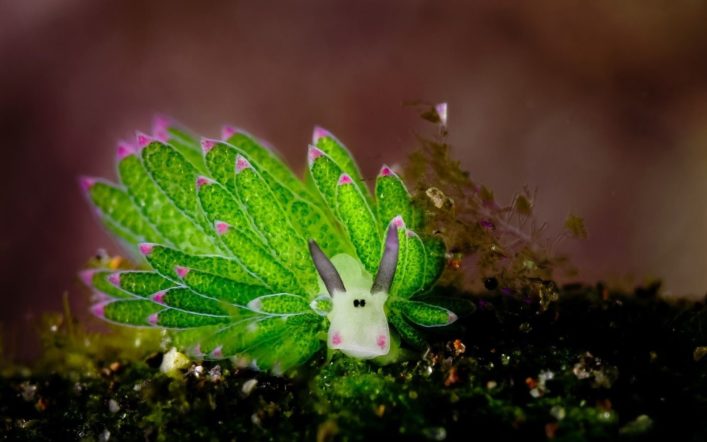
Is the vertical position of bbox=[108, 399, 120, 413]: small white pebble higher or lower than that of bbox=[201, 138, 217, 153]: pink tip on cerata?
lower

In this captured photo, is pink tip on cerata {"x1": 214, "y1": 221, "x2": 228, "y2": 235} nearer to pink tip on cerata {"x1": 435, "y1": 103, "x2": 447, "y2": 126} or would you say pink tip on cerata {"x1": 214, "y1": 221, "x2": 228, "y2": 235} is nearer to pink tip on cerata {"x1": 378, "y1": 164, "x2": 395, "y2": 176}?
pink tip on cerata {"x1": 378, "y1": 164, "x2": 395, "y2": 176}

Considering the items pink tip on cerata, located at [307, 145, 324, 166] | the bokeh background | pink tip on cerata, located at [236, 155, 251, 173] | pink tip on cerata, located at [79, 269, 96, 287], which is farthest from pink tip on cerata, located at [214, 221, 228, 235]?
the bokeh background

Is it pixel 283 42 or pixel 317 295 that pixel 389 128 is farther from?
pixel 317 295

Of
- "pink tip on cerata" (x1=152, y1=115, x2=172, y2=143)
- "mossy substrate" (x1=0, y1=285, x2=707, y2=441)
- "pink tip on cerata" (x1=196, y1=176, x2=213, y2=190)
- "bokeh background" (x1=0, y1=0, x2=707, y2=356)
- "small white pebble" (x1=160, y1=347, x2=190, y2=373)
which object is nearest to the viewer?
"mossy substrate" (x1=0, y1=285, x2=707, y2=441)

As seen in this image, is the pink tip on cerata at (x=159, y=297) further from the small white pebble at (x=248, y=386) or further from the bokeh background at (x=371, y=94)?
the bokeh background at (x=371, y=94)

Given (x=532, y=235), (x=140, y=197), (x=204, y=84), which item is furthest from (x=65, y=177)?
(x=532, y=235)

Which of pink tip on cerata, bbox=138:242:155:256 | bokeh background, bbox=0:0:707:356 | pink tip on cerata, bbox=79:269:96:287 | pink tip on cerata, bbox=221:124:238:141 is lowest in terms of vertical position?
pink tip on cerata, bbox=138:242:155:256

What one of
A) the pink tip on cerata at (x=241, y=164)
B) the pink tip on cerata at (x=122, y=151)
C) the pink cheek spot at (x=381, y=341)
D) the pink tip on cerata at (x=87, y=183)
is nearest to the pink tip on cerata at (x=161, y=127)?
the pink tip on cerata at (x=122, y=151)
